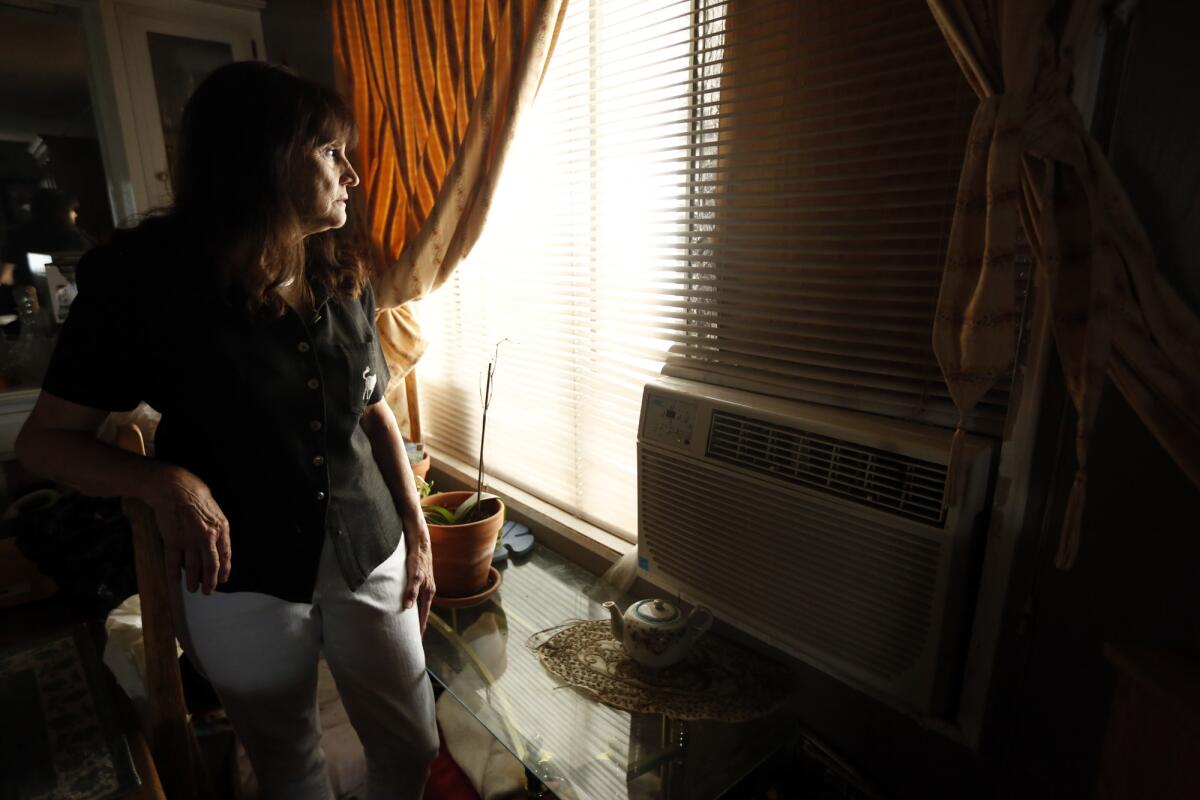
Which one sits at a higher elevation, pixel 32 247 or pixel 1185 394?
pixel 32 247

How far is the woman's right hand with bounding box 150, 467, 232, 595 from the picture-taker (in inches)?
33.1

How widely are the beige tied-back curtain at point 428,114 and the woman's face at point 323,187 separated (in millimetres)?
591

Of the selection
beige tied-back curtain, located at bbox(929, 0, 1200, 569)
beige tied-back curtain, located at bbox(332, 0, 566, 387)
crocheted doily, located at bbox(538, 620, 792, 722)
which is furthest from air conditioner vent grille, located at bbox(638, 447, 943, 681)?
beige tied-back curtain, located at bbox(332, 0, 566, 387)

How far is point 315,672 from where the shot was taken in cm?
105

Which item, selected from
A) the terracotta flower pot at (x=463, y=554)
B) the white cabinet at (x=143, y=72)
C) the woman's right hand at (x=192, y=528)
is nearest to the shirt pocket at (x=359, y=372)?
the woman's right hand at (x=192, y=528)

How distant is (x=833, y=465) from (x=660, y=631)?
0.44 meters

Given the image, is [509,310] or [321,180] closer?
[321,180]

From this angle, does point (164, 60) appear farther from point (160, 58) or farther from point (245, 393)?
point (245, 393)

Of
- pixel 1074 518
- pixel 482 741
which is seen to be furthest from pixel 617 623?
pixel 1074 518

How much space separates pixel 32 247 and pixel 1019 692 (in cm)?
304

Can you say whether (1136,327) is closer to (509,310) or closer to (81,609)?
(509,310)

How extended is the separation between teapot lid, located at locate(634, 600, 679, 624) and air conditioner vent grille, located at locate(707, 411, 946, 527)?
30 cm

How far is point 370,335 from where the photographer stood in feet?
3.54

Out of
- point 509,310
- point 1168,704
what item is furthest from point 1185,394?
point 509,310
